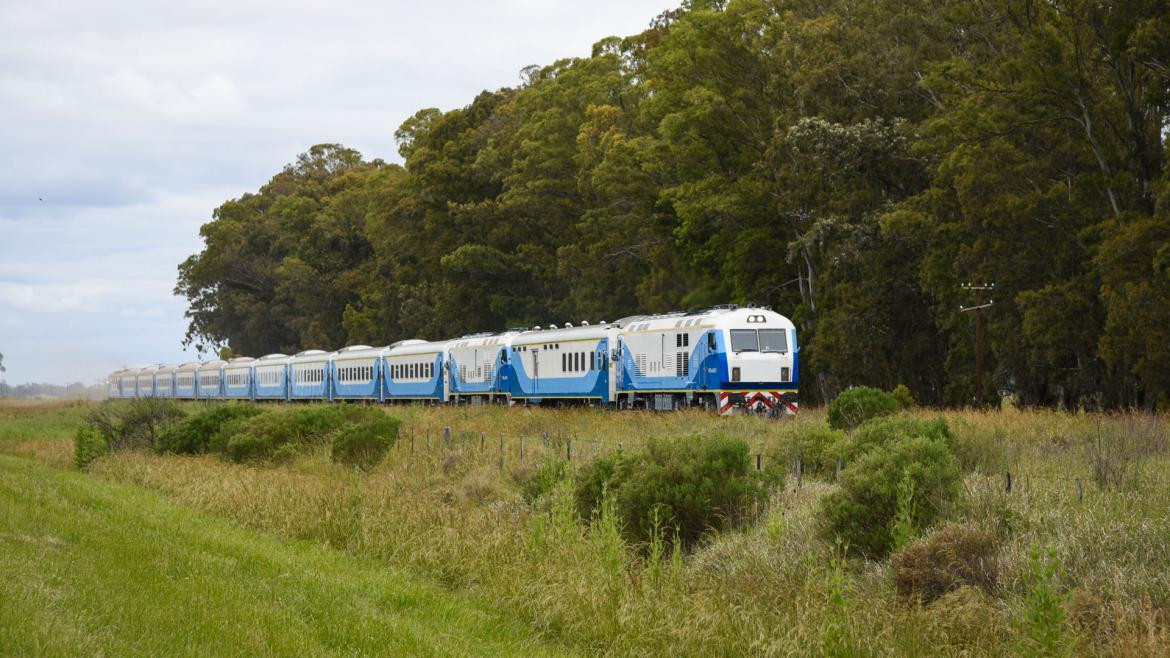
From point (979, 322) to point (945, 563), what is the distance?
89.3 feet

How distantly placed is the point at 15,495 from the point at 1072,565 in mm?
14396

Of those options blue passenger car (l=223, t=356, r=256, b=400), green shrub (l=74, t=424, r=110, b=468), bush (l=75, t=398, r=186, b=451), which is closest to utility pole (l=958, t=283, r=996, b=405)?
bush (l=75, t=398, r=186, b=451)

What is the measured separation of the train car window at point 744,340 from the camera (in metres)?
34.4

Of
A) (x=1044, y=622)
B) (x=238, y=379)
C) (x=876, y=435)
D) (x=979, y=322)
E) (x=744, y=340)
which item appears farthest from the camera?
(x=238, y=379)

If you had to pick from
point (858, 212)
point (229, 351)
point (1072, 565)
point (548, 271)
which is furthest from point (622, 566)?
point (229, 351)

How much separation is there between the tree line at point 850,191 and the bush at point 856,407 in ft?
17.5

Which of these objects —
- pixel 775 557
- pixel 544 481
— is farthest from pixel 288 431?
pixel 775 557

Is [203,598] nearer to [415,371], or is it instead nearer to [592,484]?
[592,484]

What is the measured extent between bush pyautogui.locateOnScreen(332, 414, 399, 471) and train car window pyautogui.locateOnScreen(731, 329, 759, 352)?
12.1 meters

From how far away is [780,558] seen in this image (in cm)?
1299

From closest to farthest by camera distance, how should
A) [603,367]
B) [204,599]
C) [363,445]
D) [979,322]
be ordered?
[204,599] < [363,445] < [979,322] < [603,367]

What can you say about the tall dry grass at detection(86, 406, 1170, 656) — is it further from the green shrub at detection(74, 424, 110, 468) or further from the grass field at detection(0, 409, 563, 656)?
the green shrub at detection(74, 424, 110, 468)

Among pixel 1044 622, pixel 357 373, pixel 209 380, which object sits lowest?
pixel 1044 622

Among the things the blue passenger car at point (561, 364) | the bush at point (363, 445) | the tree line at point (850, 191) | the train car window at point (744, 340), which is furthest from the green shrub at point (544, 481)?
the blue passenger car at point (561, 364)
